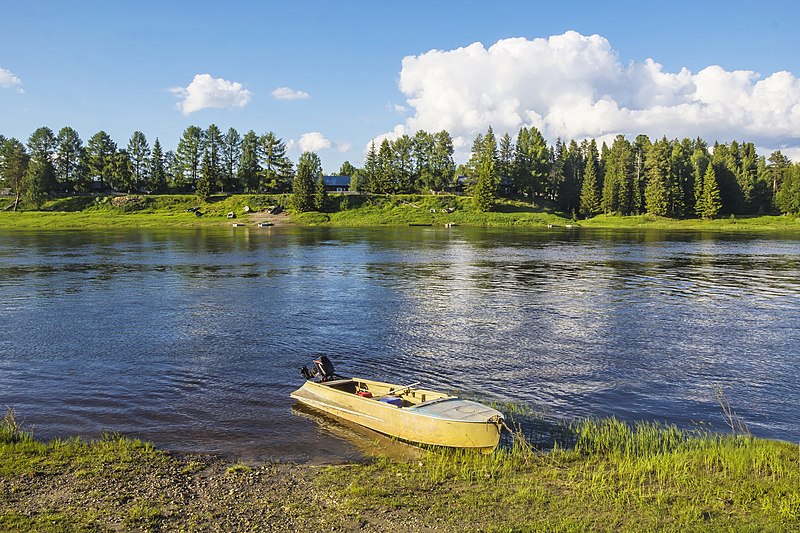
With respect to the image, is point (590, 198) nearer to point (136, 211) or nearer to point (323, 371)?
point (136, 211)

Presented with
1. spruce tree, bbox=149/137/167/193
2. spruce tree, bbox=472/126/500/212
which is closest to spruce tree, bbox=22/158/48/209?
spruce tree, bbox=149/137/167/193

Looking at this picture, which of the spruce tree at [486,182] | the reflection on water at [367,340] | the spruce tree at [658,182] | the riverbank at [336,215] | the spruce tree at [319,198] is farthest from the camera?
the spruce tree at [486,182]

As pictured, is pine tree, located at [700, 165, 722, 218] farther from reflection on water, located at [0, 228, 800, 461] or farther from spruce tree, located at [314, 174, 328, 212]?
spruce tree, located at [314, 174, 328, 212]

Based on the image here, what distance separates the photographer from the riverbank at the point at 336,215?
452ft

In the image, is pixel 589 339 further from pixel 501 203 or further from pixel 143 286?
pixel 501 203

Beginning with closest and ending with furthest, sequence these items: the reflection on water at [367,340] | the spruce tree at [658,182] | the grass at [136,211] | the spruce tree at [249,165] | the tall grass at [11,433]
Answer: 1. the tall grass at [11,433]
2. the reflection on water at [367,340]
3. the grass at [136,211]
4. the spruce tree at [658,182]
5. the spruce tree at [249,165]

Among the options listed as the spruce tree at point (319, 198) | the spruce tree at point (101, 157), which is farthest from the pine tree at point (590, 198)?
the spruce tree at point (101, 157)

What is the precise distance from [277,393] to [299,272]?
35172 mm

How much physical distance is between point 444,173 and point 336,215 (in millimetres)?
42241

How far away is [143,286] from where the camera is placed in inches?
1843

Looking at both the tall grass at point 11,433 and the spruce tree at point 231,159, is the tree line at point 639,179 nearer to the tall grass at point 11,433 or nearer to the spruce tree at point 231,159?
the spruce tree at point 231,159

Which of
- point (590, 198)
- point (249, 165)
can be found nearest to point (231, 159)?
point (249, 165)

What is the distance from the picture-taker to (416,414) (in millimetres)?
16359

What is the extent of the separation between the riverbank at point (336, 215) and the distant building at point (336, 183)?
27.9m
